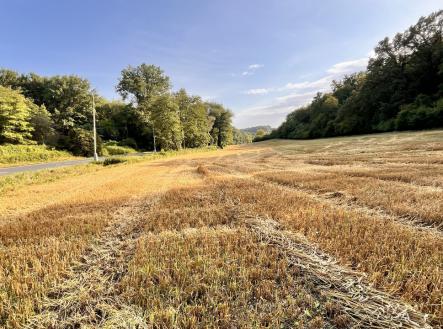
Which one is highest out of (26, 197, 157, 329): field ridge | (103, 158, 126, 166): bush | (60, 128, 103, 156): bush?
(60, 128, 103, 156): bush

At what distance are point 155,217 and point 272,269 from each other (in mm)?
3497

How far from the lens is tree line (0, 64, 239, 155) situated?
39.1 m

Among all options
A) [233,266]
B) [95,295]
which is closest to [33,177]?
[95,295]

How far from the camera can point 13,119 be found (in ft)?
121

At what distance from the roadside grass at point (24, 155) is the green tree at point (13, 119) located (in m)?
3.13

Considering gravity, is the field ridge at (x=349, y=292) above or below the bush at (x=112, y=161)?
below

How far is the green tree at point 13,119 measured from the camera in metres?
35.3

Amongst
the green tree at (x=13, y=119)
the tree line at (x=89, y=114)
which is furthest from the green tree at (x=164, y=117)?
the green tree at (x=13, y=119)

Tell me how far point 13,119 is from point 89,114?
54.5 feet

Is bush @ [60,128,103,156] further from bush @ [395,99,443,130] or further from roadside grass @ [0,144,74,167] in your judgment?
bush @ [395,99,443,130]

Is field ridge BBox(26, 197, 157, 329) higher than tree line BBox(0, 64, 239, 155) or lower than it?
lower

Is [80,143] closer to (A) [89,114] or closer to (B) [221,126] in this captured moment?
(A) [89,114]

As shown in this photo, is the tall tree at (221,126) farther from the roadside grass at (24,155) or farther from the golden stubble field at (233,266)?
the golden stubble field at (233,266)

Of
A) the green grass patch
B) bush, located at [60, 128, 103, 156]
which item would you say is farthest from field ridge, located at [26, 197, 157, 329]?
bush, located at [60, 128, 103, 156]
